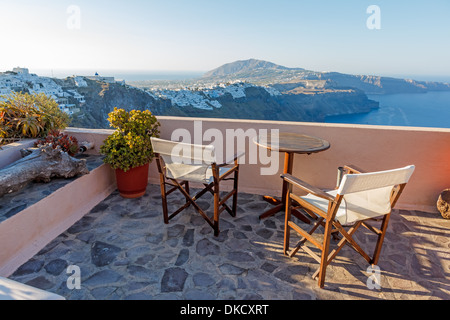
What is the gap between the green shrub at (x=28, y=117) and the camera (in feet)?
12.2

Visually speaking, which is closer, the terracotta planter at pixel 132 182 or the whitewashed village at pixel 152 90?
the terracotta planter at pixel 132 182

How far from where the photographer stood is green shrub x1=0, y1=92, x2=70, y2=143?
3715 millimetres

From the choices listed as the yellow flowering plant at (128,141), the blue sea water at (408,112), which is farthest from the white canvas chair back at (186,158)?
the blue sea water at (408,112)

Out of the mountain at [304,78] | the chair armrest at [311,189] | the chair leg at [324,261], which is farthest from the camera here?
the mountain at [304,78]

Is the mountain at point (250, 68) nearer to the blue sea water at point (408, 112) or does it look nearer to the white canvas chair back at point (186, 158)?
the blue sea water at point (408, 112)

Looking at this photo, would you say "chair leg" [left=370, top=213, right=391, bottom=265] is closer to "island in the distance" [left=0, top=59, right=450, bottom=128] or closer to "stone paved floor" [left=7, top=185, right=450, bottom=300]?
"stone paved floor" [left=7, top=185, right=450, bottom=300]

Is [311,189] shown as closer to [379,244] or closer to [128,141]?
[379,244]

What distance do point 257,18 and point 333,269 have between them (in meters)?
18.9

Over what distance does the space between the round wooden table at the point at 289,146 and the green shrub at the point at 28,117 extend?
3297 mm

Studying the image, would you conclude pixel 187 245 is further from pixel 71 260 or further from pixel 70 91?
pixel 70 91

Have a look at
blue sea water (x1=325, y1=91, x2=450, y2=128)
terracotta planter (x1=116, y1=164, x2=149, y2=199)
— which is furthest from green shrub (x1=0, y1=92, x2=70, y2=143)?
blue sea water (x1=325, y1=91, x2=450, y2=128)

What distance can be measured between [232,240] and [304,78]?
4342 centimetres

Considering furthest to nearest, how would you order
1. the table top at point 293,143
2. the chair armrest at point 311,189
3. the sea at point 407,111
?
1. the sea at point 407,111
2. the table top at point 293,143
3. the chair armrest at point 311,189

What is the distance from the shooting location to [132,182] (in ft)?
11.6
